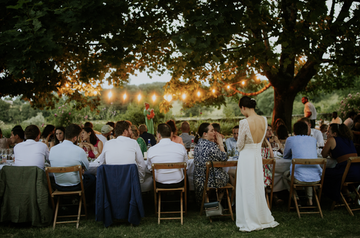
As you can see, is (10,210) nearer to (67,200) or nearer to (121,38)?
(67,200)

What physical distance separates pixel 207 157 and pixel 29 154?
8.46ft

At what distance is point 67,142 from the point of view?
4.19 metres

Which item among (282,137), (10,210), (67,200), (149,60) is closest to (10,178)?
(10,210)

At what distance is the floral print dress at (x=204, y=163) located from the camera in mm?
4148

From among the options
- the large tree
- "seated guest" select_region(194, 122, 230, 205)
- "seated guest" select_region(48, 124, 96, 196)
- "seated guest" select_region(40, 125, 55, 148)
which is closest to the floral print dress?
"seated guest" select_region(194, 122, 230, 205)

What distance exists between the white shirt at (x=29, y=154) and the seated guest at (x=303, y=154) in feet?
12.4

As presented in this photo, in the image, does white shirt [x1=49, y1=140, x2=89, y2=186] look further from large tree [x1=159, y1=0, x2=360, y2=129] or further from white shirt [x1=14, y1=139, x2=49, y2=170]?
large tree [x1=159, y1=0, x2=360, y2=129]

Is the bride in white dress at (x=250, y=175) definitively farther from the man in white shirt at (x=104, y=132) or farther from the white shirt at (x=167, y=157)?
the man in white shirt at (x=104, y=132)

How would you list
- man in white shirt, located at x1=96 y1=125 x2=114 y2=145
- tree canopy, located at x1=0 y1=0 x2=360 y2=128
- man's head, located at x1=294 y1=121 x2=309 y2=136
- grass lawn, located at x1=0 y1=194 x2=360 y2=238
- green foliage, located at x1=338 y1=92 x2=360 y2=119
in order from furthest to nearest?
green foliage, located at x1=338 y1=92 x2=360 y2=119 → man in white shirt, located at x1=96 y1=125 x2=114 y2=145 → man's head, located at x1=294 y1=121 x2=309 y2=136 → tree canopy, located at x1=0 y1=0 x2=360 y2=128 → grass lawn, located at x1=0 y1=194 x2=360 y2=238

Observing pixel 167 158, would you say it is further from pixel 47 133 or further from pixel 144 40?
pixel 144 40

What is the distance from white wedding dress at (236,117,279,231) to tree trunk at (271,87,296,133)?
676 centimetres

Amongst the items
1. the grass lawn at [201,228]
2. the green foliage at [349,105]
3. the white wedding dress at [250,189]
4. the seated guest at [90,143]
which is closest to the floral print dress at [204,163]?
the white wedding dress at [250,189]

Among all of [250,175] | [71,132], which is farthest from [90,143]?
[250,175]

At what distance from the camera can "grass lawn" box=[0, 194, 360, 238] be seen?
3729mm
